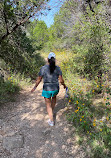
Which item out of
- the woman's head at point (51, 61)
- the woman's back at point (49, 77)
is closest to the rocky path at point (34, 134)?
the woman's back at point (49, 77)

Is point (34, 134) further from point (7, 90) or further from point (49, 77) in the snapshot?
point (7, 90)

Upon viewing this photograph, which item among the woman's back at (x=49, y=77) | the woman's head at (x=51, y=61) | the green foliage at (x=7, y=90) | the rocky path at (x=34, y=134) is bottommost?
the rocky path at (x=34, y=134)

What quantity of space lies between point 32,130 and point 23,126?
0.26 m

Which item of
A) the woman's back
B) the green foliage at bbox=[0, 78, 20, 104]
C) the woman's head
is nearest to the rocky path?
the green foliage at bbox=[0, 78, 20, 104]

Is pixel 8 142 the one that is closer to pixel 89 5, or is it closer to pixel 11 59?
pixel 11 59

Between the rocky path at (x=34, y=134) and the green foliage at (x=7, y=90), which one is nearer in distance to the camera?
the rocky path at (x=34, y=134)

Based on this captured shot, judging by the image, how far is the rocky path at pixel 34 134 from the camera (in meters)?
2.46

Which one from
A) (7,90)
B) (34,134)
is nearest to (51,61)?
(34,134)

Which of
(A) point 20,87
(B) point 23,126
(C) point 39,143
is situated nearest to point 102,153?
(C) point 39,143

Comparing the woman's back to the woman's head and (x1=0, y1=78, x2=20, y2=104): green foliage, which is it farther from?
(x1=0, y1=78, x2=20, y2=104): green foliage

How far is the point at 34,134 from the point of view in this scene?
294 centimetres

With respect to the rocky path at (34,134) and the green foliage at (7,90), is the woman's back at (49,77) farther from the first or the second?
the green foliage at (7,90)

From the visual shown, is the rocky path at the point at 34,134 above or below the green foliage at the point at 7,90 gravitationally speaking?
below

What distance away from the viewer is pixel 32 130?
3.07 meters
